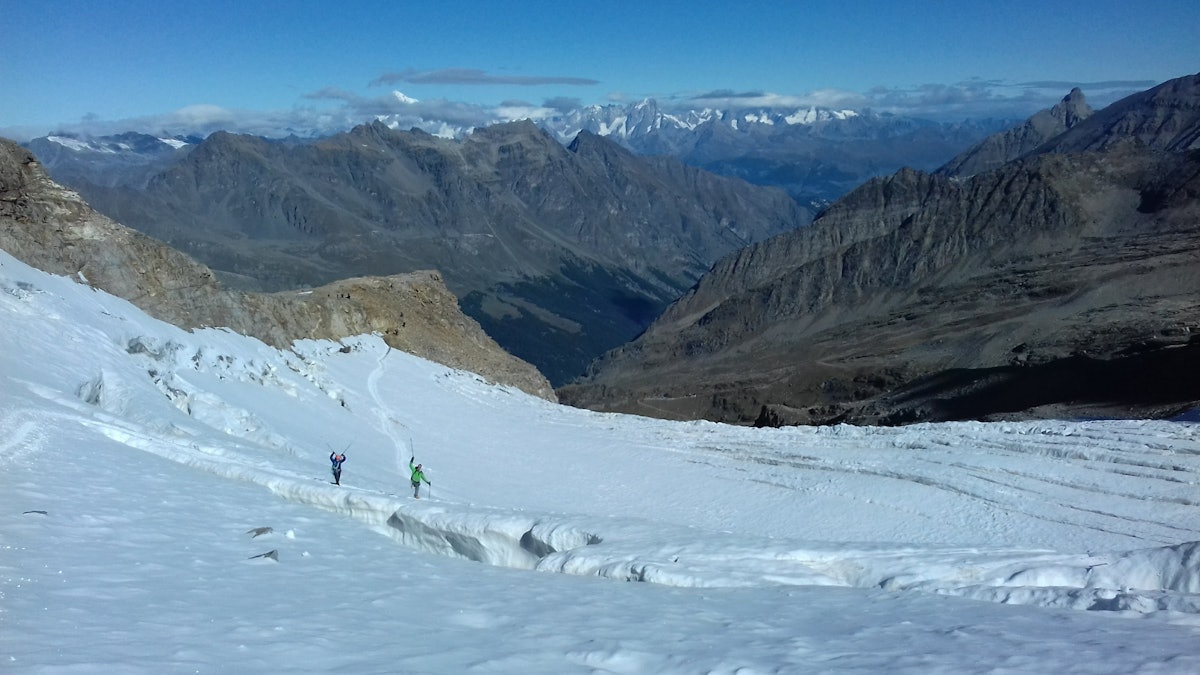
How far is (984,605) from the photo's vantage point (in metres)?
9.52

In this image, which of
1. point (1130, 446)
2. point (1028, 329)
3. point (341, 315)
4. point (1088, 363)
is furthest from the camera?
point (1028, 329)

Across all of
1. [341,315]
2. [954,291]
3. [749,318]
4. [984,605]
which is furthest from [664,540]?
[749,318]

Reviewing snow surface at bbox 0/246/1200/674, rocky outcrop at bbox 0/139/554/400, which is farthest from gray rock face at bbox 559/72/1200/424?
rocky outcrop at bbox 0/139/554/400

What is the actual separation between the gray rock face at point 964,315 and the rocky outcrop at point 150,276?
1380 inches

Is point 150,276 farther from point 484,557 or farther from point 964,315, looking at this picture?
point 964,315

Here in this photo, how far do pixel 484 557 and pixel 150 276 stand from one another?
1047 inches

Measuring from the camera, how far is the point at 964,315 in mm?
111188

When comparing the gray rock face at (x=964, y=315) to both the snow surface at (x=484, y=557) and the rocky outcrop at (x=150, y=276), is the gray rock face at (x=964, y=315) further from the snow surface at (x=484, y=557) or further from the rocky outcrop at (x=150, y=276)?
the rocky outcrop at (x=150, y=276)

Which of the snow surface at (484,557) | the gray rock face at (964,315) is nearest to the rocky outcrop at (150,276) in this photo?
the snow surface at (484,557)

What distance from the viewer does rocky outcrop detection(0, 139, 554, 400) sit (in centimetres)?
3025

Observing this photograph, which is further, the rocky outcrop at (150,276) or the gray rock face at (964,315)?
the gray rock face at (964,315)

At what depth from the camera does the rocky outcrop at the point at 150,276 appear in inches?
1191

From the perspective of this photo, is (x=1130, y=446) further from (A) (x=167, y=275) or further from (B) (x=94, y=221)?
(B) (x=94, y=221)

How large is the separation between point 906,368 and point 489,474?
6842cm
